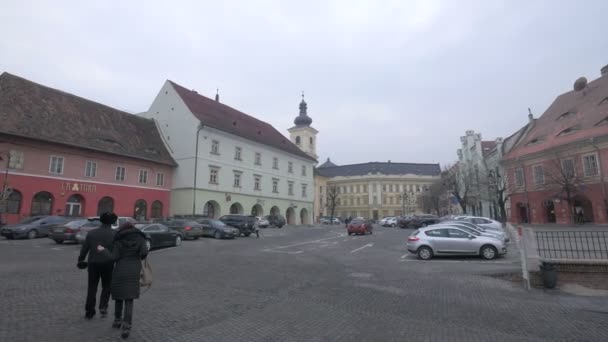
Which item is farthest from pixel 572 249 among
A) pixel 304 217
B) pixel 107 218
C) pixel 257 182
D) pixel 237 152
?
pixel 304 217

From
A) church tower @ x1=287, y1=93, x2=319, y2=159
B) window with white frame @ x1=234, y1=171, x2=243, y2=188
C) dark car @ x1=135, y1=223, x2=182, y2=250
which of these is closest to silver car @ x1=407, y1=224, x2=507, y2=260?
dark car @ x1=135, y1=223, x2=182, y2=250

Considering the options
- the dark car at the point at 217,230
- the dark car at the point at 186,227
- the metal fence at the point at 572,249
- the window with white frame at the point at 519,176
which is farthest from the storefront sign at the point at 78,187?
the window with white frame at the point at 519,176

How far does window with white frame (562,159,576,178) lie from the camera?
117 feet

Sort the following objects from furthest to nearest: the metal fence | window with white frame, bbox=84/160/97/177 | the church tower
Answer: the church tower < window with white frame, bbox=84/160/97/177 < the metal fence

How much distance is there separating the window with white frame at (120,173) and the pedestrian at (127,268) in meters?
32.4

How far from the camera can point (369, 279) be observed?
11.7m

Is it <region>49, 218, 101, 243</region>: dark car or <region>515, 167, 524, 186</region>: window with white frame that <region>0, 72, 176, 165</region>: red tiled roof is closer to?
<region>49, 218, 101, 243</region>: dark car

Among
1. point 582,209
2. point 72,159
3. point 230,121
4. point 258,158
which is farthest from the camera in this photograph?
A: point 258,158

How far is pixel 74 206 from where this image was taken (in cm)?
3130

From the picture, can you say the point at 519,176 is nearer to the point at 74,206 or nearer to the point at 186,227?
the point at 186,227

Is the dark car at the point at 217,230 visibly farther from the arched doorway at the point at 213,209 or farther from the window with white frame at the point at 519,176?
the window with white frame at the point at 519,176

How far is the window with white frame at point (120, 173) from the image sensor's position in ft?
114

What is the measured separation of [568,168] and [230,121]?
4002 centimetres

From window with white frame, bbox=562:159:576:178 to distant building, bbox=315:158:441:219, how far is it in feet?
184
